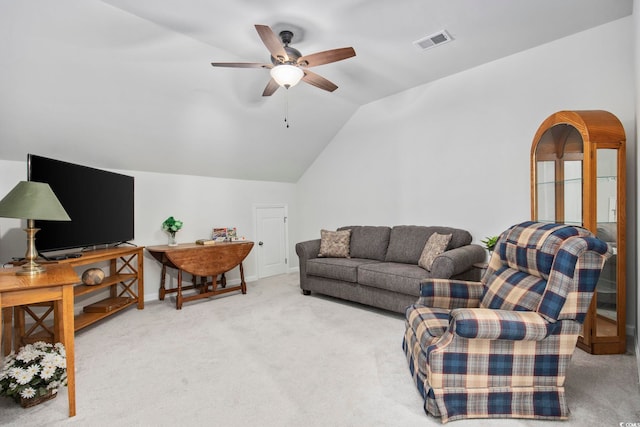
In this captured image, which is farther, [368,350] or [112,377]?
[368,350]

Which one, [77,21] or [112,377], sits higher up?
[77,21]

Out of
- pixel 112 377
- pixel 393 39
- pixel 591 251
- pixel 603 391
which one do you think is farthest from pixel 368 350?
pixel 393 39

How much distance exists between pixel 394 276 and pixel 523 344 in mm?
1529

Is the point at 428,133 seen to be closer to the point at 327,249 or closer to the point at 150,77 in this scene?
the point at 327,249

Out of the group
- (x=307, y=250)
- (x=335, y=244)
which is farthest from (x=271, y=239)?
(x=335, y=244)

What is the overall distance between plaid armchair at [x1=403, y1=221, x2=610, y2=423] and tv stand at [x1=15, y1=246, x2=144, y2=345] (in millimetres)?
2688

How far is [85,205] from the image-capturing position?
2.91m

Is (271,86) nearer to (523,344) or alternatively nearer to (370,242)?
(370,242)

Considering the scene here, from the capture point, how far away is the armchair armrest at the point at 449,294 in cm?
209

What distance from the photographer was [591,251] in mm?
1480

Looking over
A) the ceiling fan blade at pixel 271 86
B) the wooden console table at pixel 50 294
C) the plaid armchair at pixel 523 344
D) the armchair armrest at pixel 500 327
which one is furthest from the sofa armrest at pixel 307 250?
the armchair armrest at pixel 500 327

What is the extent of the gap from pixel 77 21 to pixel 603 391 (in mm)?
3965

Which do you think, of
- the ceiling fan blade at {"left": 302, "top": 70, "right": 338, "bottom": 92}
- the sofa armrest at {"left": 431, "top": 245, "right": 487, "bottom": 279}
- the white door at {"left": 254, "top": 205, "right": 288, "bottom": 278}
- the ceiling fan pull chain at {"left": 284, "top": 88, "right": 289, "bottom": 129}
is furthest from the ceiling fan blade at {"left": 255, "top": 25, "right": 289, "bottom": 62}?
the white door at {"left": 254, "top": 205, "right": 288, "bottom": 278}

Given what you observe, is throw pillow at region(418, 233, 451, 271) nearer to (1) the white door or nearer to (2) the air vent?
(2) the air vent
